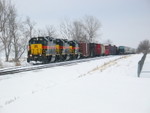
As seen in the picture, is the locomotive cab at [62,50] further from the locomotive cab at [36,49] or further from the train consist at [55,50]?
the locomotive cab at [36,49]

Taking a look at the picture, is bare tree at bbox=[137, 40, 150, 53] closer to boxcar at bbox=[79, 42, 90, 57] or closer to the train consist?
boxcar at bbox=[79, 42, 90, 57]

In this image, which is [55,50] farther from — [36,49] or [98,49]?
[98,49]

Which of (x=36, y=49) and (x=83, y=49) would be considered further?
(x=83, y=49)

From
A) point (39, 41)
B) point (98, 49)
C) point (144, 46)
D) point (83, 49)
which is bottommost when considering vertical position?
point (98, 49)

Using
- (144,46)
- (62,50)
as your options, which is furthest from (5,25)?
(144,46)

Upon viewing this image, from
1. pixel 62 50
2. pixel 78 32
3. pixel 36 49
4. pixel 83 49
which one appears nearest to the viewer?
pixel 36 49

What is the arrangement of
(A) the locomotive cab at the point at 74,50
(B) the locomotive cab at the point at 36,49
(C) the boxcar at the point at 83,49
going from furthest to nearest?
(C) the boxcar at the point at 83,49 → (A) the locomotive cab at the point at 74,50 → (B) the locomotive cab at the point at 36,49

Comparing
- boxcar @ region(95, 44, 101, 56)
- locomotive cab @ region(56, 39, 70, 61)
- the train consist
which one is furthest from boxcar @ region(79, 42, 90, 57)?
locomotive cab @ region(56, 39, 70, 61)

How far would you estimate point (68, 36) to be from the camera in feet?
250

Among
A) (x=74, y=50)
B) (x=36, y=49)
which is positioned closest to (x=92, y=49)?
(x=74, y=50)

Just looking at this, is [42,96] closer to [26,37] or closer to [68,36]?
[26,37]

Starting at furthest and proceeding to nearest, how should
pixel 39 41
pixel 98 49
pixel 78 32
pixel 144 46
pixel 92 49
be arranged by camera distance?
1. pixel 144 46
2. pixel 78 32
3. pixel 98 49
4. pixel 92 49
5. pixel 39 41

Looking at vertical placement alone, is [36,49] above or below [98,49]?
above

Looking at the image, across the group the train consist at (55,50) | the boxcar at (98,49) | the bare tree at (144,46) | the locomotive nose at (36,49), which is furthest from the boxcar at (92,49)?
the bare tree at (144,46)
